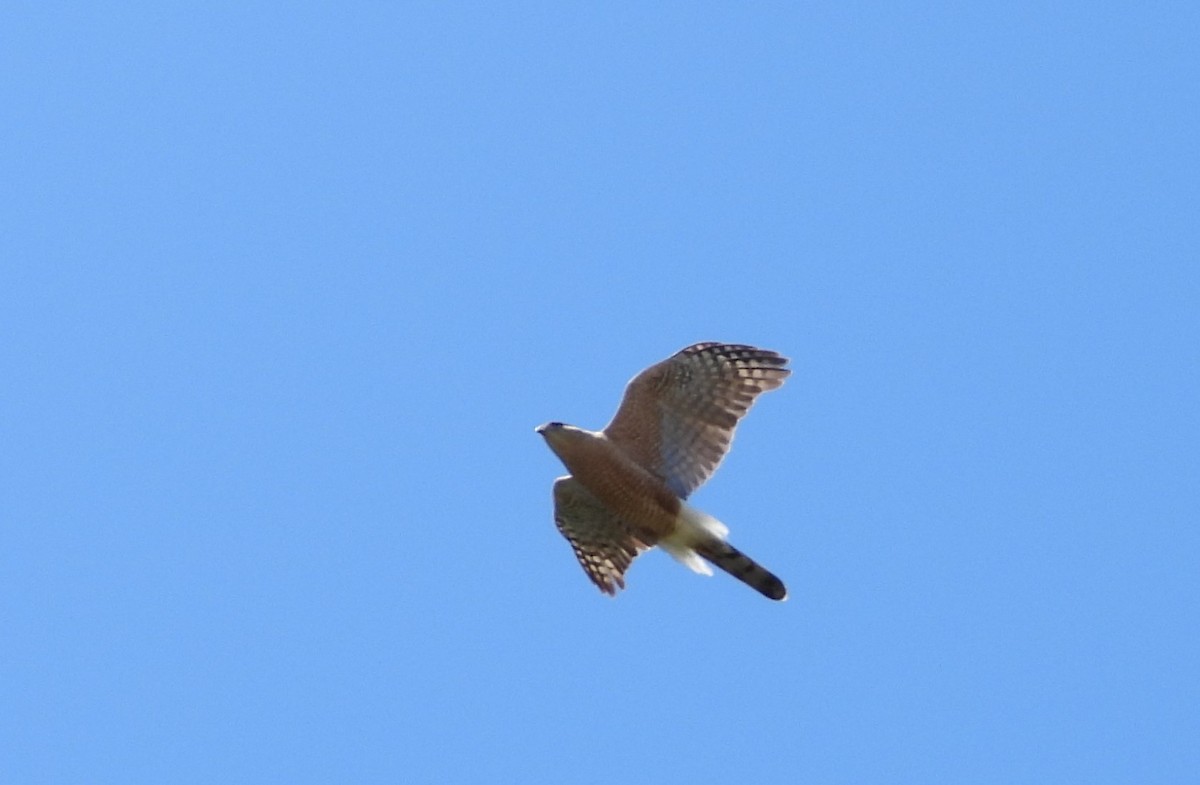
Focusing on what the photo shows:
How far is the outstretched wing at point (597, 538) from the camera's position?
1612 centimetres

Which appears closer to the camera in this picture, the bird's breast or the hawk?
the bird's breast

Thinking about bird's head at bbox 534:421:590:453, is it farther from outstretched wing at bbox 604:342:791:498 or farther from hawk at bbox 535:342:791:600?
outstretched wing at bbox 604:342:791:498

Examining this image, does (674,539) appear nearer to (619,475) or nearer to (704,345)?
(619,475)

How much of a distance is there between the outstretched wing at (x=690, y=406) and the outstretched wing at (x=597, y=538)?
2.82 ft

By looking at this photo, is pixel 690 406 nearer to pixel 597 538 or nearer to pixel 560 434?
pixel 560 434

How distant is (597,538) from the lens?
1644 centimetres

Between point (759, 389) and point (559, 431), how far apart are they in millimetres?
1957

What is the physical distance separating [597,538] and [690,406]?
181 centimetres

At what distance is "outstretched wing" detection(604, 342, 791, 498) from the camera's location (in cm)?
1542

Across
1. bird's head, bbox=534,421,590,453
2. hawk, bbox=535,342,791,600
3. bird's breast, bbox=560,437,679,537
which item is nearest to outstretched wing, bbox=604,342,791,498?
hawk, bbox=535,342,791,600

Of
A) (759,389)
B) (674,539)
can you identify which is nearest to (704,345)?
(759,389)

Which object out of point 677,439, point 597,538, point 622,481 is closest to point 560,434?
point 622,481

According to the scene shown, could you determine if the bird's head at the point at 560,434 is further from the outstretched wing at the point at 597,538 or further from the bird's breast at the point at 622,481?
the outstretched wing at the point at 597,538

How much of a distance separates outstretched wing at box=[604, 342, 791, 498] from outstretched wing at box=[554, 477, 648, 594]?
0.86m
